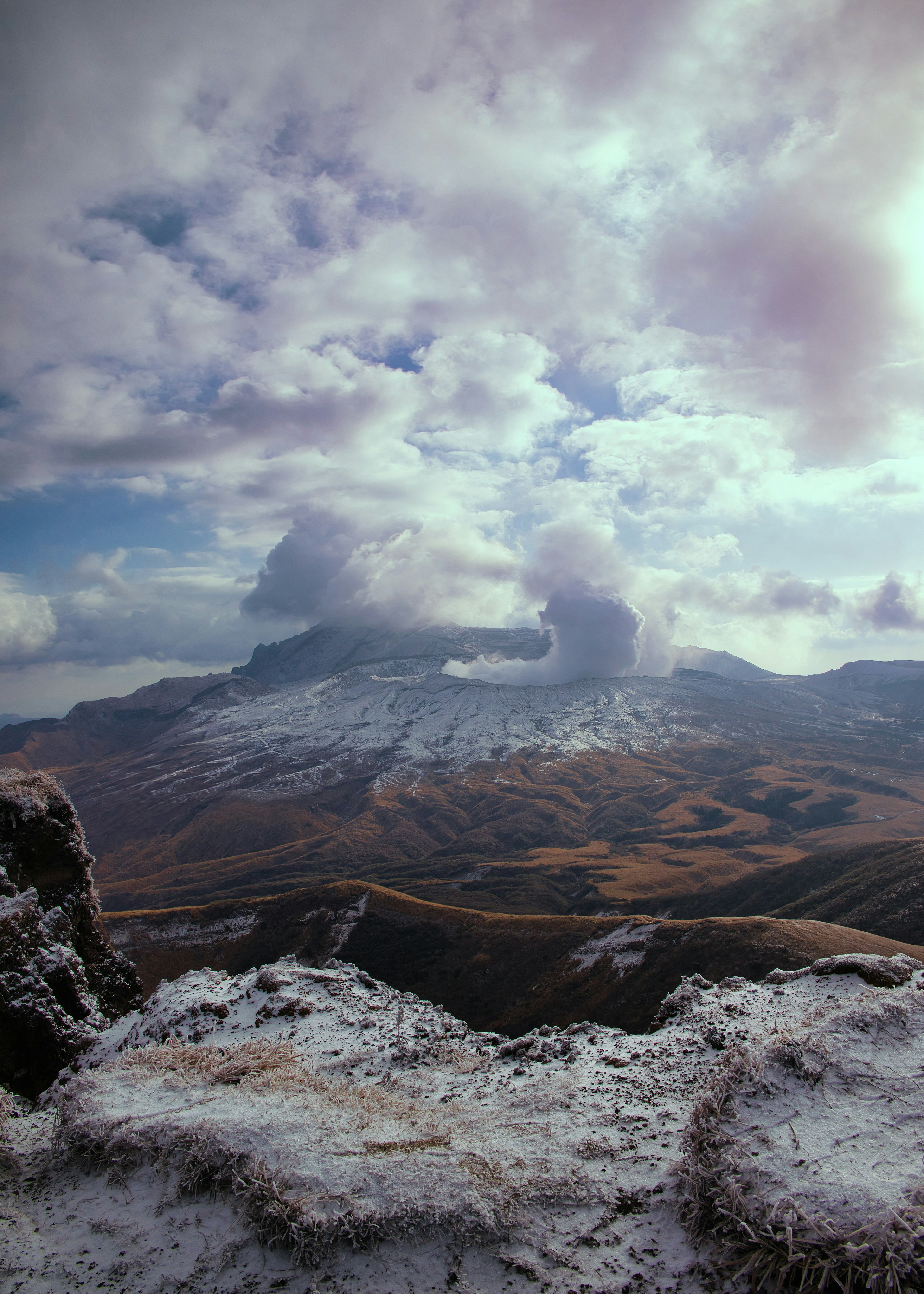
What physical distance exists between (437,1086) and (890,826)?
6750 inches

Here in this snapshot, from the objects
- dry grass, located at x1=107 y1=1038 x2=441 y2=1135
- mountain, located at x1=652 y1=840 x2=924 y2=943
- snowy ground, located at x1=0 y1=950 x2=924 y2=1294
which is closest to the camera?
Answer: snowy ground, located at x1=0 y1=950 x2=924 y2=1294

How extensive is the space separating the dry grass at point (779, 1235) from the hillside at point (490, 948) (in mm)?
32093

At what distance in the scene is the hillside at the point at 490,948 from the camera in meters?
40.5

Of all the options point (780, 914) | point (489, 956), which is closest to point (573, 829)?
point (780, 914)

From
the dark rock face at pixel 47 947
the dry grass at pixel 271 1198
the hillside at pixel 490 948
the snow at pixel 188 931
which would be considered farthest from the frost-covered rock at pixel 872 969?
the snow at pixel 188 931

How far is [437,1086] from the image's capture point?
56.0 ft

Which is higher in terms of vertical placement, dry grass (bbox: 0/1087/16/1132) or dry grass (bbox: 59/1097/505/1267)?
dry grass (bbox: 59/1097/505/1267)

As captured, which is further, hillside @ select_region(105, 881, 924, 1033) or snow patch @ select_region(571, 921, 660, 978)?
snow patch @ select_region(571, 921, 660, 978)

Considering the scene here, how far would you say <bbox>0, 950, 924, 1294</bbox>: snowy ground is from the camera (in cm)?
838

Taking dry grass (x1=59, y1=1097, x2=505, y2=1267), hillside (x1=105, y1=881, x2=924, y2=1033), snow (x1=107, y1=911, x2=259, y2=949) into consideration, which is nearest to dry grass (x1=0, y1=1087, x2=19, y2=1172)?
dry grass (x1=59, y1=1097, x2=505, y2=1267)

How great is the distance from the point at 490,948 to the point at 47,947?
44731mm

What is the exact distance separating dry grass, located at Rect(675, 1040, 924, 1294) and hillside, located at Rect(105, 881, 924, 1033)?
105ft

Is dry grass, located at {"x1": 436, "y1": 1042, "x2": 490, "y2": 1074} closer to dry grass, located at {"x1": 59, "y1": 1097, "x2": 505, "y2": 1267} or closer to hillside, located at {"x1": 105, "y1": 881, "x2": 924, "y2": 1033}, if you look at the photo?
dry grass, located at {"x1": 59, "y1": 1097, "x2": 505, "y2": 1267}

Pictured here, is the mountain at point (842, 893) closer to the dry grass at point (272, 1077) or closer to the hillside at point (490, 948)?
the hillside at point (490, 948)
